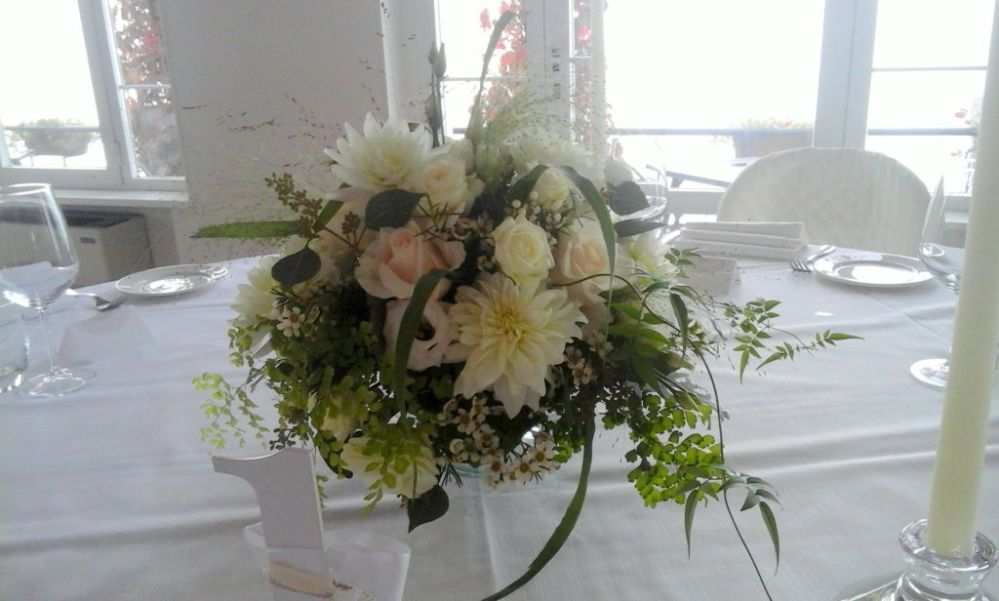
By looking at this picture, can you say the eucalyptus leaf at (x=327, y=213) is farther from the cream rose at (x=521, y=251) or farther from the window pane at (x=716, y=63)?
the window pane at (x=716, y=63)

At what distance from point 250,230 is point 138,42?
9.44ft

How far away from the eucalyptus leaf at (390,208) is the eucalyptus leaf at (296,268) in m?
0.05

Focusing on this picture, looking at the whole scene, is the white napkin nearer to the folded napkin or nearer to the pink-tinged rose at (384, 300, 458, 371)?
the pink-tinged rose at (384, 300, 458, 371)

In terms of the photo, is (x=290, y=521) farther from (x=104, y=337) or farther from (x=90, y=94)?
(x=90, y=94)

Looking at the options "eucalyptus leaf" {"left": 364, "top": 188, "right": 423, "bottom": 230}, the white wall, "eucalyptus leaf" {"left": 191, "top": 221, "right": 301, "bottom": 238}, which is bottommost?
"eucalyptus leaf" {"left": 191, "top": 221, "right": 301, "bottom": 238}

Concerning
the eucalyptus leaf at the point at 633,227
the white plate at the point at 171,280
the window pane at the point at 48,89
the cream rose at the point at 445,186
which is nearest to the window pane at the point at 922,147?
the white plate at the point at 171,280

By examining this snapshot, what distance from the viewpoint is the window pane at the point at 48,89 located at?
3.10 meters

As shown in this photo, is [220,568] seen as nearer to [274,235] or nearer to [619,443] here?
[274,235]

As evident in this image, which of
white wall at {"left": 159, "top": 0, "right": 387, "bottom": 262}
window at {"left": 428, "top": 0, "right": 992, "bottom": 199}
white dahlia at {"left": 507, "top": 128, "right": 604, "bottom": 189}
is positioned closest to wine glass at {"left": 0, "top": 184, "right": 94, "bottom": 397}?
white dahlia at {"left": 507, "top": 128, "right": 604, "bottom": 189}

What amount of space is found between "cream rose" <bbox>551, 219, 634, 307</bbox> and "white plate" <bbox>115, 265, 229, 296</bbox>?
927mm

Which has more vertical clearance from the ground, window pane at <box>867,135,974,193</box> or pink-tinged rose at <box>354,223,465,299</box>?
pink-tinged rose at <box>354,223,465,299</box>

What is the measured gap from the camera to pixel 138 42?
300cm

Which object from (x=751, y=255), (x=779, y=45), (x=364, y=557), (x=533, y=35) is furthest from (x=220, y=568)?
(x=779, y=45)

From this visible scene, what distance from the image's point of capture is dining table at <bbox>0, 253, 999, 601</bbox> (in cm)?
58
